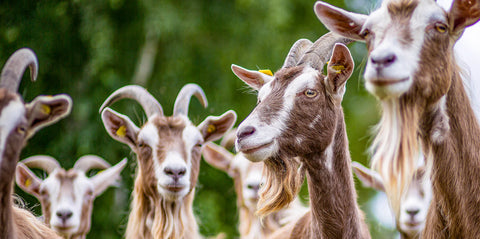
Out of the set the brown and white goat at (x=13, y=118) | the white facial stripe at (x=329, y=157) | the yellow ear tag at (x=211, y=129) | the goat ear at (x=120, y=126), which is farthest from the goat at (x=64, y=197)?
the white facial stripe at (x=329, y=157)

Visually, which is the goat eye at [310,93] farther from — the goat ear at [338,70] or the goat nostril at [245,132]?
the goat nostril at [245,132]

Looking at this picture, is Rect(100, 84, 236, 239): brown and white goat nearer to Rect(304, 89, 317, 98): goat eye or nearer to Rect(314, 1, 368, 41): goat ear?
Rect(304, 89, 317, 98): goat eye

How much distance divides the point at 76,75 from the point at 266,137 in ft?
29.4

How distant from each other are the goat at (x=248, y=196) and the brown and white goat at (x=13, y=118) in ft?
10.4

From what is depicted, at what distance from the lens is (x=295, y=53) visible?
552 centimetres

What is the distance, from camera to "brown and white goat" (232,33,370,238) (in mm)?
4654

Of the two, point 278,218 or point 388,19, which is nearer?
point 388,19

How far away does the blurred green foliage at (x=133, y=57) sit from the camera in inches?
475

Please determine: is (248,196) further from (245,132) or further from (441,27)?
(441,27)

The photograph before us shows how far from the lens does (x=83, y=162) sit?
9.12m

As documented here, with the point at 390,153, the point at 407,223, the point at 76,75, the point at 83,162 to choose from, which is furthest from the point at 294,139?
the point at 76,75

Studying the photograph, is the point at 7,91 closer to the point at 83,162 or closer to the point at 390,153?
the point at 390,153

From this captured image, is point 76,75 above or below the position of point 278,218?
above

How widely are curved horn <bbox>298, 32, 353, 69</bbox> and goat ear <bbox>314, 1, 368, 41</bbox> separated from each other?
40 cm
